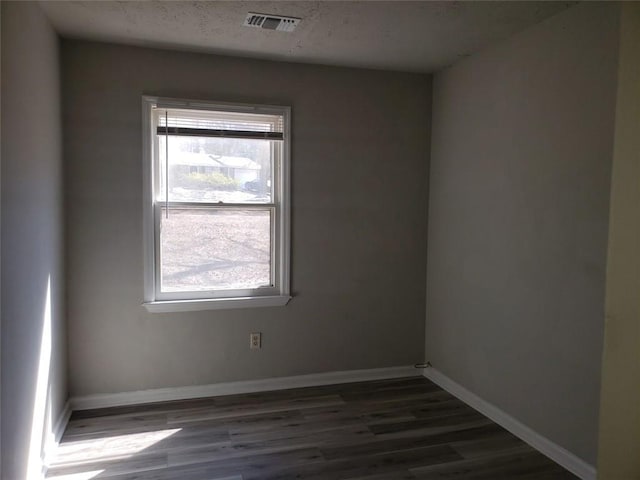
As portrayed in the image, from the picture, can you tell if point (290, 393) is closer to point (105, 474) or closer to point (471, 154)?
point (105, 474)

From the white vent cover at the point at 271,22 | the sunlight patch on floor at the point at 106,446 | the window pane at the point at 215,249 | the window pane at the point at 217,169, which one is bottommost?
the sunlight patch on floor at the point at 106,446

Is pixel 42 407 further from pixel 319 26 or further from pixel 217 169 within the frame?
pixel 319 26

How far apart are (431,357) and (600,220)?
Result: 1881 millimetres

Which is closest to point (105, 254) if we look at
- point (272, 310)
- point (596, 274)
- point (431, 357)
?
point (272, 310)

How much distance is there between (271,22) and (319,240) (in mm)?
1542

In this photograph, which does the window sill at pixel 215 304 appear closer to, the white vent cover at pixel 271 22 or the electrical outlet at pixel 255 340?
the electrical outlet at pixel 255 340

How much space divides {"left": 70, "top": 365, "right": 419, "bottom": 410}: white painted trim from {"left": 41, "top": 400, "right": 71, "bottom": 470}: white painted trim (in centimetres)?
15

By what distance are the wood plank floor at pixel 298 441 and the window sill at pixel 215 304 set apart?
2.06 feet

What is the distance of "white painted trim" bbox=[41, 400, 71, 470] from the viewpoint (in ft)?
8.38

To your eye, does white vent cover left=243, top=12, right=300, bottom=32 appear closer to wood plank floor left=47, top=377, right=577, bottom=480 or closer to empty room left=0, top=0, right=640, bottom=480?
empty room left=0, top=0, right=640, bottom=480

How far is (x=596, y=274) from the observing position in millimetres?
2451

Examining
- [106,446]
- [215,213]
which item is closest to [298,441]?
[106,446]

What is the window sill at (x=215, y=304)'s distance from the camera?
339 cm

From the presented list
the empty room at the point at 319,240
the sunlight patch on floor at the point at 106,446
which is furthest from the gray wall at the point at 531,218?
the sunlight patch on floor at the point at 106,446
